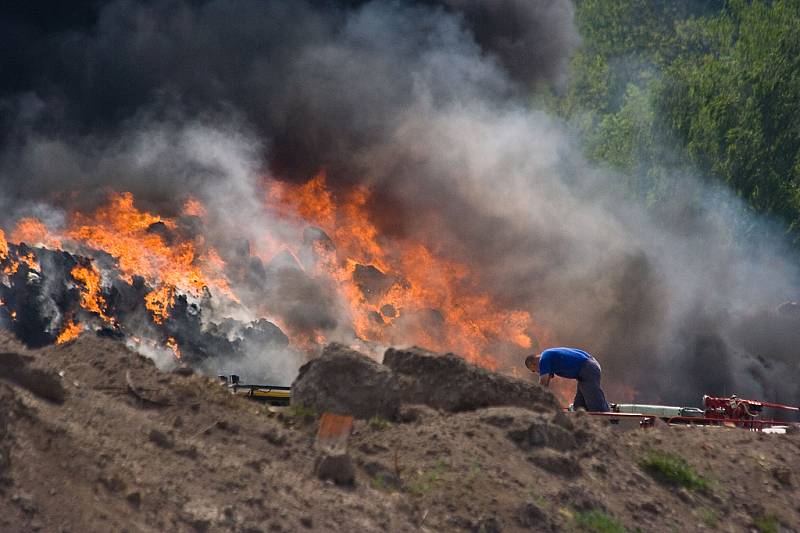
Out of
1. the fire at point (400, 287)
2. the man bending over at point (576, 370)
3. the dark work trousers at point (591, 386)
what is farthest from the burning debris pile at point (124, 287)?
the dark work trousers at point (591, 386)

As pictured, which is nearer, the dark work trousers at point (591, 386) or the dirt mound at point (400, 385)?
the dirt mound at point (400, 385)

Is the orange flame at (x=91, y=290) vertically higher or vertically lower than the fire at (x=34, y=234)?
lower

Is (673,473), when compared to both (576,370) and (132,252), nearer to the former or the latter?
(576,370)

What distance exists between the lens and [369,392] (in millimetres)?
9445

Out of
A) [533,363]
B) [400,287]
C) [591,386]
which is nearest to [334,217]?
[400,287]

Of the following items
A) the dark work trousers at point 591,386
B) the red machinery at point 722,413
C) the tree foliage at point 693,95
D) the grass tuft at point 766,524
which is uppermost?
the tree foliage at point 693,95

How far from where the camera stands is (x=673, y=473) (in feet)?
32.0

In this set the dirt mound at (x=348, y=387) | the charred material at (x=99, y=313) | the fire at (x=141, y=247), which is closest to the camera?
the dirt mound at (x=348, y=387)

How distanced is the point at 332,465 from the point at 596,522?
7.32ft

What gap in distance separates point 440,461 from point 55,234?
58.7ft

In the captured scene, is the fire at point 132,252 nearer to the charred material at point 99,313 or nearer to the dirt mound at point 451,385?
the charred material at point 99,313

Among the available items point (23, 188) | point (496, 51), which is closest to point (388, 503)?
point (23, 188)

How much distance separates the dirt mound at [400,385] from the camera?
9.40 metres

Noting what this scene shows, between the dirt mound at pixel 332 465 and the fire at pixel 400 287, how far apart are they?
54.0 feet
